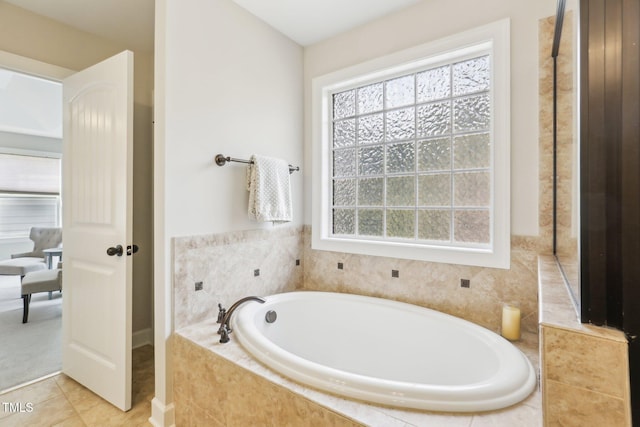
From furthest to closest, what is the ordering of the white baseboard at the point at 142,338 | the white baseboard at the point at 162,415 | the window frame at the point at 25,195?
the window frame at the point at 25,195 < the white baseboard at the point at 142,338 < the white baseboard at the point at 162,415

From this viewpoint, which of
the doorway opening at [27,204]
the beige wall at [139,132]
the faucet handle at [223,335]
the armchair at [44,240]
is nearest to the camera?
the faucet handle at [223,335]

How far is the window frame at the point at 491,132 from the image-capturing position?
1647 millimetres

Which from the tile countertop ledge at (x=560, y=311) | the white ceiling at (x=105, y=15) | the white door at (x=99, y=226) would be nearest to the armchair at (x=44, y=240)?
the white door at (x=99, y=226)

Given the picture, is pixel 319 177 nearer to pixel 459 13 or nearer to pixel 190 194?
pixel 190 194

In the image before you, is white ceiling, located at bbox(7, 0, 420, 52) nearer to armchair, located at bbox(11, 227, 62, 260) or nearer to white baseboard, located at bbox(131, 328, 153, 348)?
white baseboard, located at bbox(131, 328, 153, 348)

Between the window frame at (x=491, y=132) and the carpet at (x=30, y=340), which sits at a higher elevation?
the window frame at (x=491, y=132)

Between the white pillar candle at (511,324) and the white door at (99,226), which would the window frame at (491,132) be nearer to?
the white pillar candle at (511,324)

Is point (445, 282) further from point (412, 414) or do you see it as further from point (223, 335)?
point (223, 335)

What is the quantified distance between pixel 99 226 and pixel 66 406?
1.06m

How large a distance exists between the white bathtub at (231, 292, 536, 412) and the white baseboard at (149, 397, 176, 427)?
571 millimetres

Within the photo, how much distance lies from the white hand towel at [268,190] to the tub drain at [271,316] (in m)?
0.61

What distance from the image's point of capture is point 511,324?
4.96 ft

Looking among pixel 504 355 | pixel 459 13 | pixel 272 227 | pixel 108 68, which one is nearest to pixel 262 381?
pixel 504 355

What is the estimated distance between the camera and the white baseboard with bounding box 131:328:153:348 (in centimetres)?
250
